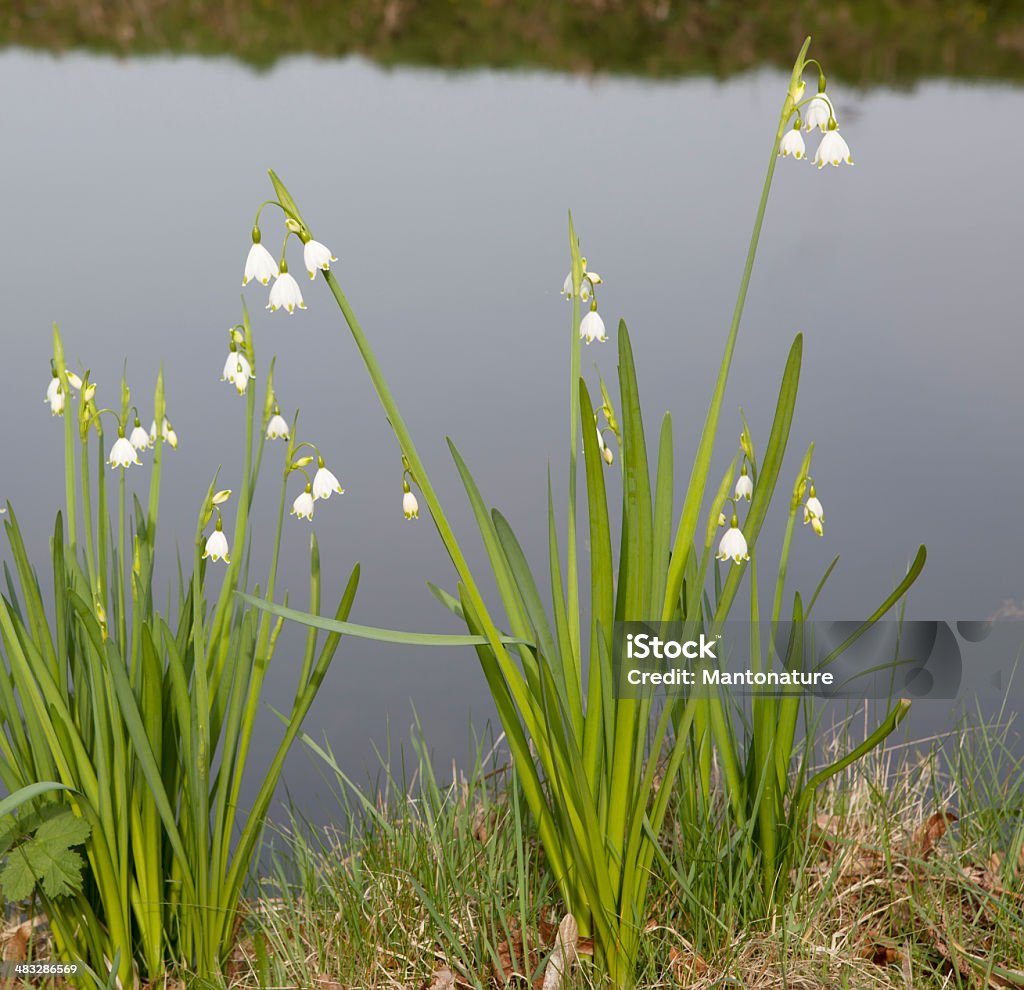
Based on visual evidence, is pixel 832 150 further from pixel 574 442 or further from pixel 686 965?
pixel 686 965

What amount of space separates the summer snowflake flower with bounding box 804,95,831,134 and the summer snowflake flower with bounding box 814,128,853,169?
0.02 m

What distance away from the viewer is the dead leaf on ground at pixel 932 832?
232 cm

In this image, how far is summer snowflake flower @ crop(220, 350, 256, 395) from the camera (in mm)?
1980

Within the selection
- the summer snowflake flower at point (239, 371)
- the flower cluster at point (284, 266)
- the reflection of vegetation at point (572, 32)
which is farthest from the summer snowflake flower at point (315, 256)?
the reflection of vegetation at point (572, 32)

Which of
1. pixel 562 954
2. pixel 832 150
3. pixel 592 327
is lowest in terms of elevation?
pixel 562 954

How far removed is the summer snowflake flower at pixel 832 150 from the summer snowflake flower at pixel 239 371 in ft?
3.39

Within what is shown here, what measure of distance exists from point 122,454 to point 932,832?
1.81 m

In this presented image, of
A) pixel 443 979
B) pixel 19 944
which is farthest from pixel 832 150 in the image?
pixel 19 944

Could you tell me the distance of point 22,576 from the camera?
79.9 inches

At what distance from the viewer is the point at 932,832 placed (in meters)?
2.35

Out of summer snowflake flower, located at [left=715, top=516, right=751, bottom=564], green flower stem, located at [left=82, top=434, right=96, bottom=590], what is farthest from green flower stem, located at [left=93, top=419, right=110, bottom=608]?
summer snowflake flower, located at [left=715, top=516, right=751, bottom=564]

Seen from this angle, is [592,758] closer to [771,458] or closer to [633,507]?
[633,507]

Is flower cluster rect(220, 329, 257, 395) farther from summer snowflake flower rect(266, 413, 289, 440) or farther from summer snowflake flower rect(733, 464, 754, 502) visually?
summer snowflake flower rect(733, 464, 754, 502)

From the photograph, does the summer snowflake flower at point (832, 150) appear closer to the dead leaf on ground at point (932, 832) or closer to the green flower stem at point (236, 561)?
the green flower stem at point (236, 561)
